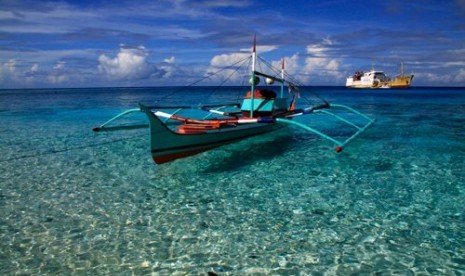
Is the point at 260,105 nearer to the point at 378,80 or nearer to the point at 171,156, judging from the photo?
the point at 171,156

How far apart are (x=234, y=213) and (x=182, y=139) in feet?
13.9

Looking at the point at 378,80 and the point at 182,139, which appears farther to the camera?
the point at 378,80

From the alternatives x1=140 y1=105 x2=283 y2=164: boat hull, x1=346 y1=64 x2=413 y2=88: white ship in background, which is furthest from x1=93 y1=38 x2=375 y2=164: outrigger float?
x1=346 y1=64 x2=413 y2=88: white ship in background

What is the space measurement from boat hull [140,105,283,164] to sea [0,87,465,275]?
0.51m

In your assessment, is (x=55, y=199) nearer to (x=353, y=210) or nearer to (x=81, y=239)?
(x=81, y=239)

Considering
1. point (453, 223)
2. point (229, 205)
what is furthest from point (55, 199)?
→ point (453, 223)

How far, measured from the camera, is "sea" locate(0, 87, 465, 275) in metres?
5.71

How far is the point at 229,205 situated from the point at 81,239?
11.1ft

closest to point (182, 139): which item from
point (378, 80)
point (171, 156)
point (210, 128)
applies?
point (171, 156)

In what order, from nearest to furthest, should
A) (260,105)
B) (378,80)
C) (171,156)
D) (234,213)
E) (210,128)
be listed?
(234,213) < (171,156) < (210,128) < (260,105) < (378,80)

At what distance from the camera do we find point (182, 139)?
11188mm

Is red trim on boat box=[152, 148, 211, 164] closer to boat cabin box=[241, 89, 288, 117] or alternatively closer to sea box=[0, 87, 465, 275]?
sea box=[0, 87, 465, 275]

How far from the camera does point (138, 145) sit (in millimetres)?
15703

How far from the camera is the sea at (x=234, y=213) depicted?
571 cm
